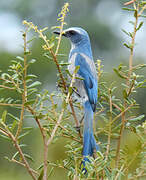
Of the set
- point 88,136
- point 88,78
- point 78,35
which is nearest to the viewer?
point 88,136

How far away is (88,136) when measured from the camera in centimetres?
88

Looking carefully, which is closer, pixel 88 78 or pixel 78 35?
pixel 88 78

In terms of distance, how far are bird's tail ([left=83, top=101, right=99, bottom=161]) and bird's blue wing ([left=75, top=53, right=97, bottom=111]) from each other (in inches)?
0.9

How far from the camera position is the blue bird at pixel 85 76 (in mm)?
1042

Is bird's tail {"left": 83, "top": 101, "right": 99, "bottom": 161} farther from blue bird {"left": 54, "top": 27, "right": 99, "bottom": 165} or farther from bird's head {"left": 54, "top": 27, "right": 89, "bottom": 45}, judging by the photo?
bird's head {"left": 54, "top": 27, "right": 89, "bottom": 45}

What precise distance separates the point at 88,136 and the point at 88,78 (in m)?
0.47

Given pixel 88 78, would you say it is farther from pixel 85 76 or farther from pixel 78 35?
pixel 78 35

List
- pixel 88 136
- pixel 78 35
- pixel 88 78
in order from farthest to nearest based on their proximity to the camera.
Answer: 1. pixel 78 35
2. pixel 88 78
3. pixel 88 136

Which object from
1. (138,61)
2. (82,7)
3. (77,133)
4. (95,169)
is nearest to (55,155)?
(77,133)

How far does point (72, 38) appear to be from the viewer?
1.52 metres

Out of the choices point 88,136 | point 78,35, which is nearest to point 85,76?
point 78,35

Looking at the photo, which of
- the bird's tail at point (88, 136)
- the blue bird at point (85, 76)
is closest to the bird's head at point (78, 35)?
the blue bird at point (85, 76)

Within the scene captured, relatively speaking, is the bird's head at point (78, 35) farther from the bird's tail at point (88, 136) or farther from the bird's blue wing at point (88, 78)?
the bird's tail at point (88, 136)

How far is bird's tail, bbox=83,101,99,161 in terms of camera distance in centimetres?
77
